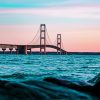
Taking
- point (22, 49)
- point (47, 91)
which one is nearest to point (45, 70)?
point (47, 91)

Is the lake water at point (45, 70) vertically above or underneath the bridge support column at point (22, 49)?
above

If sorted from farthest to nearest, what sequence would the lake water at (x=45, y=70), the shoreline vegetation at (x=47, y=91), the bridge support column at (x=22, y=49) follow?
the bridge support column at (x=22, y=49), the lake water at (x=45, y=70), the shoreline vegetation at (x=47, y=91)

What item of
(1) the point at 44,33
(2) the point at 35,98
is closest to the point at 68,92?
(2) the point at 35,98

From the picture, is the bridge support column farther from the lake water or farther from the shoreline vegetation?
the shoreline vegetation

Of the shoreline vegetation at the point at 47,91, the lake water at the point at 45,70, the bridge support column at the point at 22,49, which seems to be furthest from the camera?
the bridge support column at the point at 22,49

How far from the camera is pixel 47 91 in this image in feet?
27.5

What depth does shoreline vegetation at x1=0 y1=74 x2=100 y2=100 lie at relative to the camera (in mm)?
7920

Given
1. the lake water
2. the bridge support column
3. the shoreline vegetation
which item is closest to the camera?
the shoreline vegetation

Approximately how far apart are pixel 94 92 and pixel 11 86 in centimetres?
192

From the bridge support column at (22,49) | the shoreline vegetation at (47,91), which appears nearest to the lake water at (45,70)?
the shoreline vegetation at (47,91)

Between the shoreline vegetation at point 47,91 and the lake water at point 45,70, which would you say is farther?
the lake water at point 45,70

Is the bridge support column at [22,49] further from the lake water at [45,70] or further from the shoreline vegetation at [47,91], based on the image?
the shoreline vegetation at [47,91]

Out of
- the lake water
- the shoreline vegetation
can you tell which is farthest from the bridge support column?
the shoreline vegetation

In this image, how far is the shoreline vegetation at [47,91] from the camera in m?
7.92
